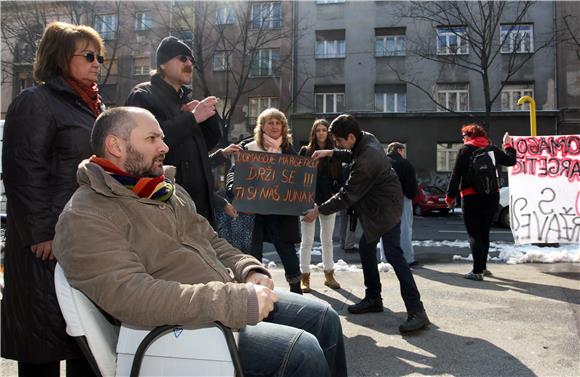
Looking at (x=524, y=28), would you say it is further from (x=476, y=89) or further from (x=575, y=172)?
(x=575, y=172)

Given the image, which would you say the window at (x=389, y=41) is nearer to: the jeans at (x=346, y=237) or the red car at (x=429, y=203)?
the red car at (x=429, y=203)

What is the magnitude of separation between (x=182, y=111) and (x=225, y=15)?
24438 mm

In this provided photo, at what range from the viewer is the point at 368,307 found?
4430mm

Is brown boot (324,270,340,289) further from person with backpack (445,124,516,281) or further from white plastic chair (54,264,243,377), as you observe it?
white plastic chair (54,264,243,377)

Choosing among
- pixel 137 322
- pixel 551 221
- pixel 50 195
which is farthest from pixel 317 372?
pixel 551 221

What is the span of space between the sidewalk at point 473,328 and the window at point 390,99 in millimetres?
21581

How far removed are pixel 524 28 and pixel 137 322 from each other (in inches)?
1140

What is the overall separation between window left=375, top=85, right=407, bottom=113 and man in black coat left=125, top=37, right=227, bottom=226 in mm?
24529

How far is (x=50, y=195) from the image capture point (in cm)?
235


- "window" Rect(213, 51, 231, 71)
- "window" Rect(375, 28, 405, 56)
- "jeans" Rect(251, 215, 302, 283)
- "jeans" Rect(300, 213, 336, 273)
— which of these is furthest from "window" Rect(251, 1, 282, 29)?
"jeans" Rect(251, 215, 302, 283)

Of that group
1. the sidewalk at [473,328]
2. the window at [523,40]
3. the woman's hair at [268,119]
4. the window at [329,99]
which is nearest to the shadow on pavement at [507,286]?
the sidewalk at [473,328]

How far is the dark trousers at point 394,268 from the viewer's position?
12.8ft

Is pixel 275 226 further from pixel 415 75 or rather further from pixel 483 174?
pixel 415 75

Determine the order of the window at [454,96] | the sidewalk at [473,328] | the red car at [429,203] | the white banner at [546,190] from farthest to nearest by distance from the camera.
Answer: the window at [454,96], the red car at [429,203], the white banner at [546,190], the sidewalk at [473,328]
